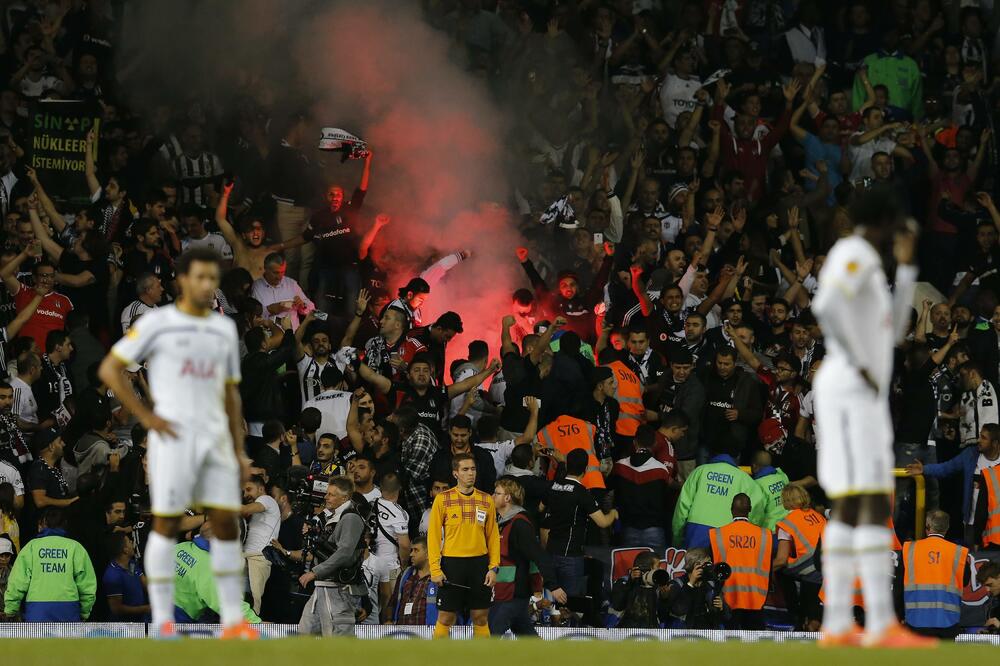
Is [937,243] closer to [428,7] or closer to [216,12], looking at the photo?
[428,7]

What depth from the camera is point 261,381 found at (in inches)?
723

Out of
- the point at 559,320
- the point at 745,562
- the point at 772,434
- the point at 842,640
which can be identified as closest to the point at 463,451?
the point at 559,320

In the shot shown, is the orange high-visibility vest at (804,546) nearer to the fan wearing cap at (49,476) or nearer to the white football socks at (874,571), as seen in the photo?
the fan wearing cap at (49,476)

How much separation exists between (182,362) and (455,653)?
7.83 feet

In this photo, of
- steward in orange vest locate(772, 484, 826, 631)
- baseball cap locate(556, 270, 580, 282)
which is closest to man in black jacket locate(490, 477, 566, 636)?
steward in orange vest locate(772, 484, 826, 631)

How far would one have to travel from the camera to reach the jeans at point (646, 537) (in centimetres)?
1838

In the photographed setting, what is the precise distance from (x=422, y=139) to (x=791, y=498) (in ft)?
28.0

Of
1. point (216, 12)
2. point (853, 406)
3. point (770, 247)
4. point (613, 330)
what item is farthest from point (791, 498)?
point (216, 12)

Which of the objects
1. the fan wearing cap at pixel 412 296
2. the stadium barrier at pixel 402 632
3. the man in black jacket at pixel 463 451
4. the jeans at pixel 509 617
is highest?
the fan wearing cap at pixel 412 296

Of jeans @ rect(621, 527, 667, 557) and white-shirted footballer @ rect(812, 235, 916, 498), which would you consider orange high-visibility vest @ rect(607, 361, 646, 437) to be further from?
white-shirted footballer @ rect(812, 235, 916, 498)

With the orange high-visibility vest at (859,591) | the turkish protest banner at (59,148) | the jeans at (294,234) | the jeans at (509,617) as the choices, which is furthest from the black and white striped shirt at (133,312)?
the orange high-visibility vest at (859,591)

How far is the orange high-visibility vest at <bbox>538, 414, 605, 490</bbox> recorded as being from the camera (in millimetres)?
18484

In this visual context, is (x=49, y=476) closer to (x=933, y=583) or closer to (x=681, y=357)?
(x=681, y=357)

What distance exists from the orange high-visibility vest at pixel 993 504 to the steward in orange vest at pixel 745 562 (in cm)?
293
